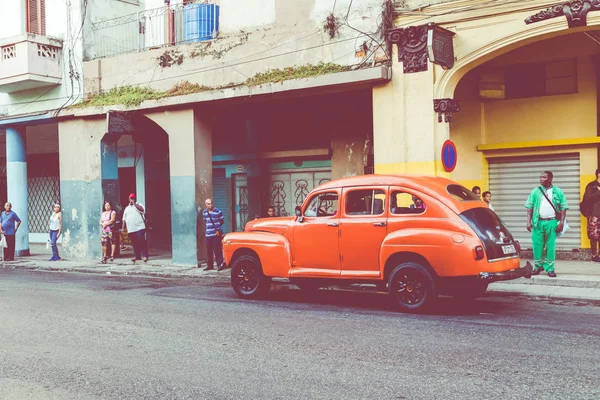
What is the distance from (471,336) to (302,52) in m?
9.60

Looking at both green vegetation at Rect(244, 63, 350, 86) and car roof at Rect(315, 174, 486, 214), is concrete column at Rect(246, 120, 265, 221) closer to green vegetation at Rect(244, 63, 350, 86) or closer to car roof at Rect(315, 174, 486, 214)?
green vegetation at Rect(244, 63, 350, 86)

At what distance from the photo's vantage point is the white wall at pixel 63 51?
19.5 m

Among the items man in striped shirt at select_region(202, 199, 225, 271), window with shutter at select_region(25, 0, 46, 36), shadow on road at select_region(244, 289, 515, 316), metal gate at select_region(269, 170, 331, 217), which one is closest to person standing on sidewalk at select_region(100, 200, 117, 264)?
man in striped shirt at select_region(202, 199, 225, 271)

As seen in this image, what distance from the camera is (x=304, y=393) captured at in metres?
5.54

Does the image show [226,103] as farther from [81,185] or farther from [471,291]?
[471,291]

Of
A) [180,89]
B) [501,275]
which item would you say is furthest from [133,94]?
[501,275]

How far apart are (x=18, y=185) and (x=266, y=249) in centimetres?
1312

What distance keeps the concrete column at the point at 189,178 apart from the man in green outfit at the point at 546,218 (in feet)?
27.8

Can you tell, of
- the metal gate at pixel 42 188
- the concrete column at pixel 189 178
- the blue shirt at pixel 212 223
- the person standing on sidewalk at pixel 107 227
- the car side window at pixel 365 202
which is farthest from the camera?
the metal gate at pixel 42 188

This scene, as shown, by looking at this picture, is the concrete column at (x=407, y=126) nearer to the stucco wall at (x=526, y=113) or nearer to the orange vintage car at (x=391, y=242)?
the stucco wall at (x=526, y=113)

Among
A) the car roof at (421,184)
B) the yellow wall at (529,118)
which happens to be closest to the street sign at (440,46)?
the yellow wall at (529,118)

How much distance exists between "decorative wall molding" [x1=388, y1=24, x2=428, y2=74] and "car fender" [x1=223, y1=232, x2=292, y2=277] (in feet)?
17.1

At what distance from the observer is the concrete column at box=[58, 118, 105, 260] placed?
19094 millimetres

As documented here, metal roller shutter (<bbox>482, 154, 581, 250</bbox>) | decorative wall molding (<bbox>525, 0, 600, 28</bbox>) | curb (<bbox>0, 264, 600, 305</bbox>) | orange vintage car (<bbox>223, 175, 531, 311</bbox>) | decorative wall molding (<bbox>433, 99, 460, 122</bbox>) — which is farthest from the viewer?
metal roller shutter (<bbox>482, 154, 581, 250</bbox>)
